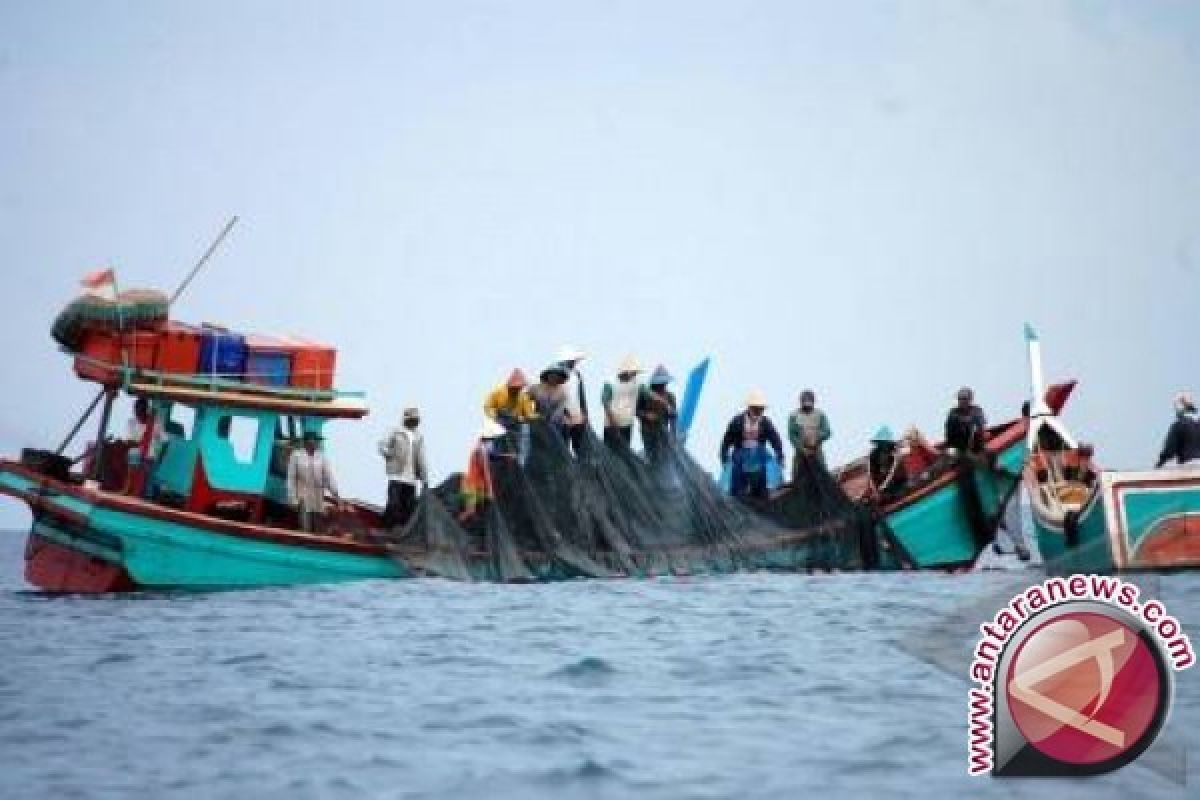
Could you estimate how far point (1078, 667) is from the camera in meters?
8.50

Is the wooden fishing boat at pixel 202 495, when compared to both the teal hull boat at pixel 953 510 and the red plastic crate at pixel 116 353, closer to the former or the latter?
the red plastic crate at pixel 116 353

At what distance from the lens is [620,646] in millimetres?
15367

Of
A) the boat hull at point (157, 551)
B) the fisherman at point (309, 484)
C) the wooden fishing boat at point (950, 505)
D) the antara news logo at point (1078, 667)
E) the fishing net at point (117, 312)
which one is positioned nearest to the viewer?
the antara news logo at point (1078, 667)

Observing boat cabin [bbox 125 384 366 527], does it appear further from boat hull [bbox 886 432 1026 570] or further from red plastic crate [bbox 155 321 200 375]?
boat hull [bbox 886 432 1026 570]

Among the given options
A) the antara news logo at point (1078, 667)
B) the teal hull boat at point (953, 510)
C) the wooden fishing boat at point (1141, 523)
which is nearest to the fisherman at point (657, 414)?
the teal hull boat at point (953, 510)

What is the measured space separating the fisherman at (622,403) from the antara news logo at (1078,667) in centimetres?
1373

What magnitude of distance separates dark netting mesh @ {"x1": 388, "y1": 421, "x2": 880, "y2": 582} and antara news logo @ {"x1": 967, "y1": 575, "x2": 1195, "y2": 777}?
505 inches

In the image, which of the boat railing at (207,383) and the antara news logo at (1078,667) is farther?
the boat railing at (207,383)

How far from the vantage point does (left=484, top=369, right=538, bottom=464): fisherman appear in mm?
22016

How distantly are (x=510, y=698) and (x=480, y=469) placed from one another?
9.34 metres

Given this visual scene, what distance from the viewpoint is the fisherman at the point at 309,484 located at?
2139 centimetres

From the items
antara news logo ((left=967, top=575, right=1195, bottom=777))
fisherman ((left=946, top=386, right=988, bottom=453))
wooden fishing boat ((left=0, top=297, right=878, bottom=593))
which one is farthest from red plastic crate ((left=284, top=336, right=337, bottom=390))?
antara news logo ((left=967, top=575, right=1195, bottom=777))

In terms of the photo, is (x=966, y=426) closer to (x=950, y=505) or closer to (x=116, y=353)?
(x=950, y=505)

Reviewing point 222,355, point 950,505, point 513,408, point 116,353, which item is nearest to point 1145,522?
point 950,505
